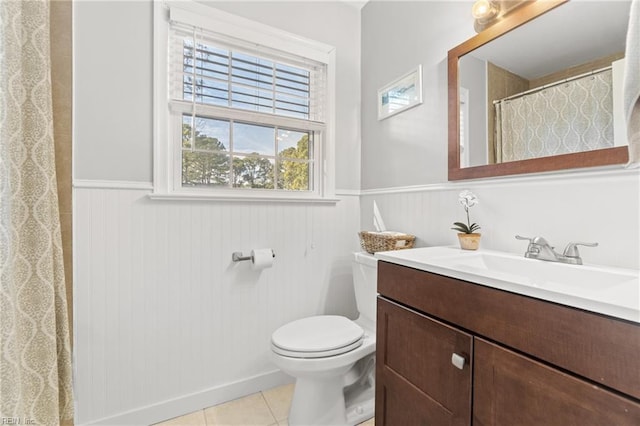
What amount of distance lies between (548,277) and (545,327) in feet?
1.11

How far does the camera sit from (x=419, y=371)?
914 millimetres

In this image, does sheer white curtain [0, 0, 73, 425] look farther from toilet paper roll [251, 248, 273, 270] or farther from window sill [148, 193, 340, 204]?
toilet paper roll [251, 248, 273, 270]

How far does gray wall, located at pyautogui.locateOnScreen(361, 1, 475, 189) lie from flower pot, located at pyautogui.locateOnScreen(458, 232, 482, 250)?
332mm

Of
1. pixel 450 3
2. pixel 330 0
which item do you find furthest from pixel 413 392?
pixel 330 0

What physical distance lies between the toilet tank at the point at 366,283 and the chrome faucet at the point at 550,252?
665 mm

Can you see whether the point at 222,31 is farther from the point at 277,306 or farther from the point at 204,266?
the point at 277,306

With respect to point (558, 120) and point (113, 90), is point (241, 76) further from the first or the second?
point (558, 120)

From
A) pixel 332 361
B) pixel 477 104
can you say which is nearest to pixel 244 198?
pixel 332 361

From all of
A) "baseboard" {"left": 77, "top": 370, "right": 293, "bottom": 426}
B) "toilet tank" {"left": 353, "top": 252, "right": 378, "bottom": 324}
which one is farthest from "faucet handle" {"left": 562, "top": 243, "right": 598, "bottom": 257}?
"baseboard" {"left": 77, "top": 370, "right": 293, "bottom": 426}

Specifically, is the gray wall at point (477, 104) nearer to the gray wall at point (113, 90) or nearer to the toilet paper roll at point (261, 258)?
the toilet paper roll at point (261, 258)

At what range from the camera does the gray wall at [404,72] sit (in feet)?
4.59

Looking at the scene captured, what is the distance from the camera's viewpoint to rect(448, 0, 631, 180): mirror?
2.92 ft

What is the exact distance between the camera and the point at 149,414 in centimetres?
140

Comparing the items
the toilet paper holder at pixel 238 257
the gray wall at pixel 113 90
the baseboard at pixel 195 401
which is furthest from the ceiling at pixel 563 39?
the baseboard at pixel 195 401
